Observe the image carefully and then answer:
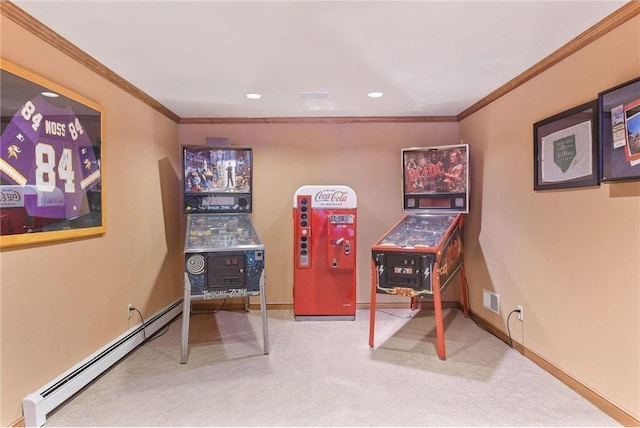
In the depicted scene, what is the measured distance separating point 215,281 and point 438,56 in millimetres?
2613

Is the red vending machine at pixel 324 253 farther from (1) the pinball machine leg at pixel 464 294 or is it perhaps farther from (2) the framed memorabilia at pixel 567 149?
(2) the framed memorabilia at pixel 567 149

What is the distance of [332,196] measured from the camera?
4.01 meters

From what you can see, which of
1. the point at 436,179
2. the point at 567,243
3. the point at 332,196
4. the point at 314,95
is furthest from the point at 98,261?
the point at 567,243

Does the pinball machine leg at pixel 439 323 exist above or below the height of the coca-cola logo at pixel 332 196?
below

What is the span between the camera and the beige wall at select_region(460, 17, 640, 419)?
6.81 feet

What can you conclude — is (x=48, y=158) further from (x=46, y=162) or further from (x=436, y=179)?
(x=436, y=179)

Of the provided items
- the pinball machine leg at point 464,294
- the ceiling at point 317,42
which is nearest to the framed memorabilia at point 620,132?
the ceiling at point 317,42

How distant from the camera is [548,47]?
2520 millimetres

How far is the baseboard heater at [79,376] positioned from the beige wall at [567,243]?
3.50 metres

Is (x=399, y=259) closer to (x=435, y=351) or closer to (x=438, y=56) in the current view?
(x=435, y=351)

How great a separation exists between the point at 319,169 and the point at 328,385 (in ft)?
8.85

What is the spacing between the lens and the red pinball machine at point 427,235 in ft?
10.4

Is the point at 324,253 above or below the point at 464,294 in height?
above

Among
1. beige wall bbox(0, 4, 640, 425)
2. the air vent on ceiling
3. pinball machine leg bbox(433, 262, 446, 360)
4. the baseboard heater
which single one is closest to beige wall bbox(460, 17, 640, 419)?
beige wall bbox(0, 4, 640, 425)
